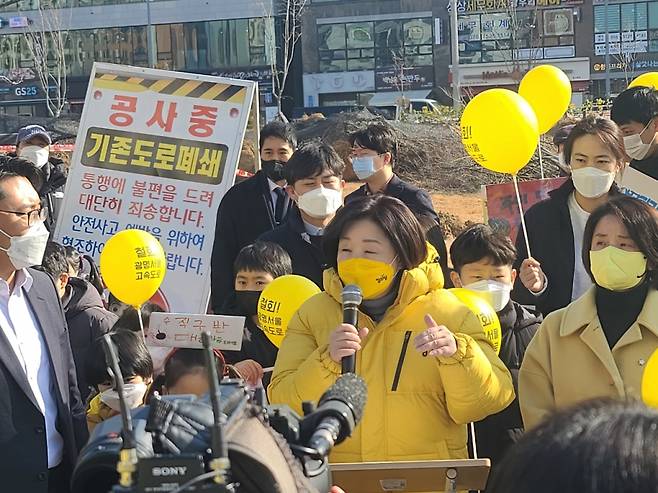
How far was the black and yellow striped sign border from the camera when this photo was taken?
770 cm

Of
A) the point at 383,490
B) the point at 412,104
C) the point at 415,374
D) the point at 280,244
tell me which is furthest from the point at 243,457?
the point at 412,104

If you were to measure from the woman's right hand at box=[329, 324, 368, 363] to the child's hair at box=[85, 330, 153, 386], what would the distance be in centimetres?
126

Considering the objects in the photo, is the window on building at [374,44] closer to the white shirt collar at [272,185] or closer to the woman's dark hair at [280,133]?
the woman's dark hair at [280,133]

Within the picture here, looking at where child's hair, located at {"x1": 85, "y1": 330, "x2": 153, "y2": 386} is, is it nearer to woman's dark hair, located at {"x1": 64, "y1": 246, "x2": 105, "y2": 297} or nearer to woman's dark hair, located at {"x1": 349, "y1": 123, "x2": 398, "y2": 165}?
woman's dark hair, located at {"x1": 64, "y1": 246, "x2": 105, "y2": 297}

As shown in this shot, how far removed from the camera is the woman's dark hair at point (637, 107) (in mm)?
5270

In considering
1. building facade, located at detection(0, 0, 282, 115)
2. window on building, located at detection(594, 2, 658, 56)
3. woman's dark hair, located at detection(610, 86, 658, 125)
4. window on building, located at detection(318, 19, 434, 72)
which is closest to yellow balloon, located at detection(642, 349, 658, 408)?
woman's dark hair, located at detection(610, 86, 658, 125)

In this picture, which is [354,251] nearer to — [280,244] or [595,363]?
[595,363]

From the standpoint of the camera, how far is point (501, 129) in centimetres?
523

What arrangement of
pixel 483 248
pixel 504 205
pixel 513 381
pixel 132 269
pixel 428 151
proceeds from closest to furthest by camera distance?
pixel 513 381, pixel 483 248, pixel 132 269, pixel 504 205, pixel 428 151

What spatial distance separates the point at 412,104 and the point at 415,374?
1148 inches

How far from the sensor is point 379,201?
11.3 ft

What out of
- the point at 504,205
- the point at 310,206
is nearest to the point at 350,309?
the point at 310,206

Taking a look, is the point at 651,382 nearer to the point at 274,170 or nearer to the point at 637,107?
the point at 637,107

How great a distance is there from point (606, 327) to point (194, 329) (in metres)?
1.62
